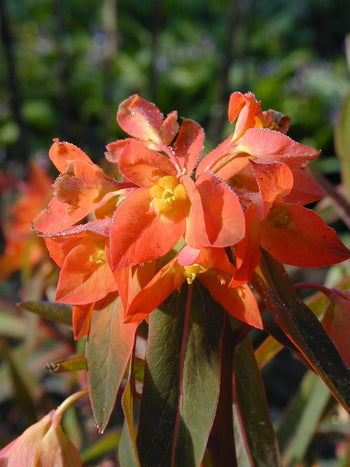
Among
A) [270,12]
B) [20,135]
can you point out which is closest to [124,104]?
[20,135]

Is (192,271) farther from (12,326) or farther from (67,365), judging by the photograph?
(12,326)

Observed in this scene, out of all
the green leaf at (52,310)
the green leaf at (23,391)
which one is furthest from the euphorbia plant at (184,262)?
the green leaf at (23,391)

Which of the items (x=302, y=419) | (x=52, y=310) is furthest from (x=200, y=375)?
(x=302, y=419)


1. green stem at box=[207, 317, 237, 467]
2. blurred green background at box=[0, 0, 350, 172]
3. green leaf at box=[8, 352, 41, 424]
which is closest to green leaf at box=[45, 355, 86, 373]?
green stem at box=[207, 317, 237, 467]

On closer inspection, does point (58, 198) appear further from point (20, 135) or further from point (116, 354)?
point (20, 135)

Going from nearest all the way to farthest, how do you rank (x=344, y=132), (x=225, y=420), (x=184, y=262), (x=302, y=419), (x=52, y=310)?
(x=184, y=262), (x=225, y=420), (x=52, y=310), (x=302, y=419), (x=344, y=132)

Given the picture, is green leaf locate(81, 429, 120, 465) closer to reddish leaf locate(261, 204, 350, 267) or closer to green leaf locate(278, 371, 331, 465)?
green leaf locate(278, 371, 331, 465)

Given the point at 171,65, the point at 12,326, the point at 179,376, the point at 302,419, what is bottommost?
the point at 171,65
